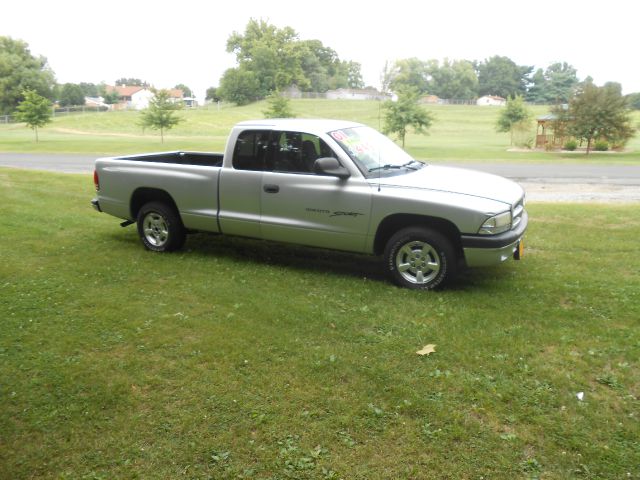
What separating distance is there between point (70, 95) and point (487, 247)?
4674 inches

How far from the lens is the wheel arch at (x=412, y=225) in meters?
5.69

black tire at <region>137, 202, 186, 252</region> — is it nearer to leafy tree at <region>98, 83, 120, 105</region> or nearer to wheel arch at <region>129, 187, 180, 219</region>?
wheel arch at <region>129, 187, 180, 219</region>

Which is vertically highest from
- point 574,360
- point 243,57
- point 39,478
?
point 243,57

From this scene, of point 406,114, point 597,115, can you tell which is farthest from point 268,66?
point 597,115

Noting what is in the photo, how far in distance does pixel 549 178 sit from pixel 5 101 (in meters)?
89.3

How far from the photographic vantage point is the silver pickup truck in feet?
18.3

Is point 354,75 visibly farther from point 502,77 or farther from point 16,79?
point 16,79

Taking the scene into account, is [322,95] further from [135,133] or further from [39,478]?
[39,478]

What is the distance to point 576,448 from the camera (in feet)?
10.3

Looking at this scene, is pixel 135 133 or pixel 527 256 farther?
pixel 135 133

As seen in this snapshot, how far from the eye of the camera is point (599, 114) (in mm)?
31266

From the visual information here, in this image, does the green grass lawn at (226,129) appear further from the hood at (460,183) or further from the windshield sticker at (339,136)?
the windshield sticker at (339,136)

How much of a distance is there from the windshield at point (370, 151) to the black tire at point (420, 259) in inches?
35.4

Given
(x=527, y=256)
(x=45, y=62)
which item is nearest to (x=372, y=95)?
(x=45, y=62)
